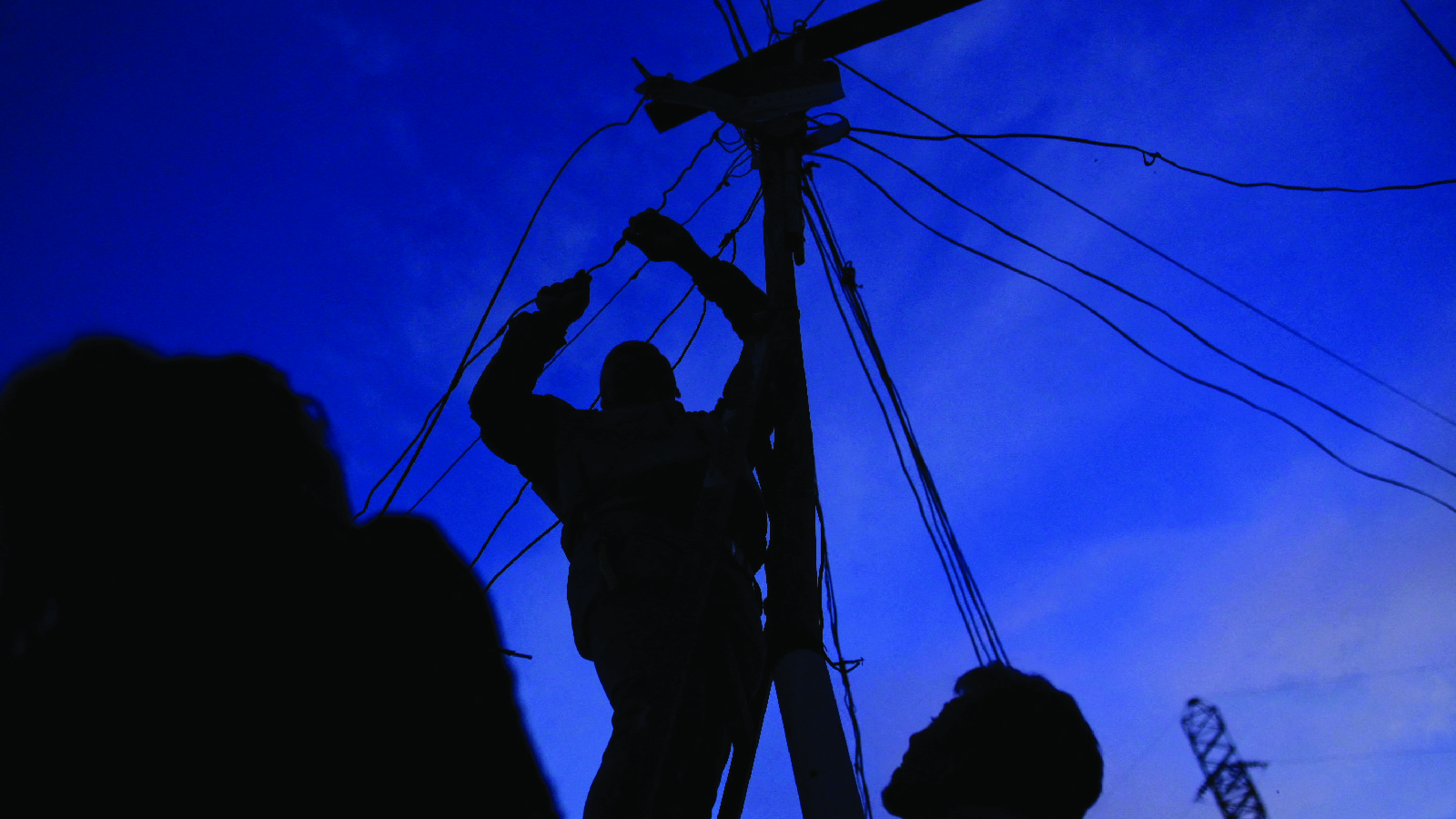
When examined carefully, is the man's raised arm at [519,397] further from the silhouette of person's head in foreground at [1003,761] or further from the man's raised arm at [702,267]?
the silhouette of person's head in foreground at [1003,761]

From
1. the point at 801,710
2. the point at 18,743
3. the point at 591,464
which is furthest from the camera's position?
the point at 591,464

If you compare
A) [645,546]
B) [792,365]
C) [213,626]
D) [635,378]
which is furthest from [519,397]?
[213,626]

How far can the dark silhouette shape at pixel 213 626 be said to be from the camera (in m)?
0.82

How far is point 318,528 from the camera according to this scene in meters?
1.02

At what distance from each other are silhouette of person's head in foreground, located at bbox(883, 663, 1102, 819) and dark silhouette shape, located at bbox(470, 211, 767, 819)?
0.47m

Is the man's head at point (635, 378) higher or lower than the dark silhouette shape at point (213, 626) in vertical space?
higher

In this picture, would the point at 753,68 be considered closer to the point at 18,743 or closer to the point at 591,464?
the point at 591,464

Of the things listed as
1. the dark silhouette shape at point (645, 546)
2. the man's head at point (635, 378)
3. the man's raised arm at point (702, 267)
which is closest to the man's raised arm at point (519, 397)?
the dark silhouette shape at point (645, 546)

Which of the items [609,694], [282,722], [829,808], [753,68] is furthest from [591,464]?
[753,68]

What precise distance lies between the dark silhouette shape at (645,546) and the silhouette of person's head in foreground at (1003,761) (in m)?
0.47

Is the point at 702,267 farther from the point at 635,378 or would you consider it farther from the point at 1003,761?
the point at 1003,761

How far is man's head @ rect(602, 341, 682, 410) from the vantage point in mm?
2809

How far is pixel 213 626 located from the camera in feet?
2.92

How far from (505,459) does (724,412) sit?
2.27 feet
